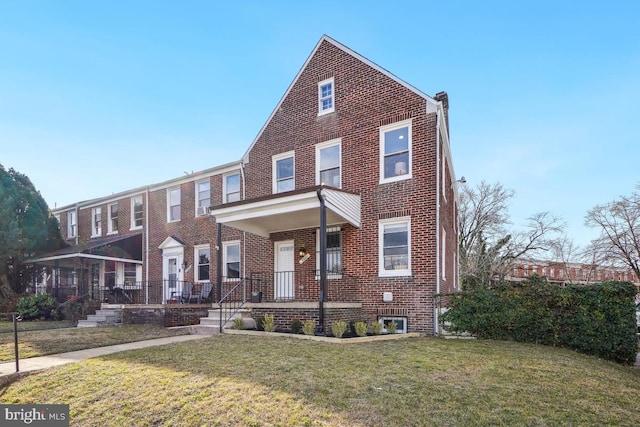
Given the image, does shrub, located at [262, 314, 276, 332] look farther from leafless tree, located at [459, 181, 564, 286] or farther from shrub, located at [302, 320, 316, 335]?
leafless tree, located at [459, 181, 564, 286]

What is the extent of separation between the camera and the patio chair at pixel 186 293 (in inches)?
632

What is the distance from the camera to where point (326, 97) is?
45.6ft

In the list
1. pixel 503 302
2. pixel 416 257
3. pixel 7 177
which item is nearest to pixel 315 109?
pixel 416 257

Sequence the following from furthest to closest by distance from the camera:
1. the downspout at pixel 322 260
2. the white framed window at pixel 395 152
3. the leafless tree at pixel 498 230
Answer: the leafless tree at pixel 498 230 → the white framed window at pixel 395 152 → the downspout at pixel 322 260

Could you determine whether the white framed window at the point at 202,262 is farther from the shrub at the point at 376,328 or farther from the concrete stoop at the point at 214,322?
the shrub at the point at 376,328

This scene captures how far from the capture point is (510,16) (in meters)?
11.2

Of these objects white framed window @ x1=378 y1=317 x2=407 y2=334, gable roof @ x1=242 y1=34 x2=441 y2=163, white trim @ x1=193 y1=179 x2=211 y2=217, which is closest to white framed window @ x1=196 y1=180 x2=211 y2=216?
white trim @ x1=193 y1=179 x2=211 y2=217

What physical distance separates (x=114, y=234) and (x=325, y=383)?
19.0m

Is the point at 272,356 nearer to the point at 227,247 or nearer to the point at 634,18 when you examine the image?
the point at 227,247

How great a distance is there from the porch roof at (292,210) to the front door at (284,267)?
672 millimetres

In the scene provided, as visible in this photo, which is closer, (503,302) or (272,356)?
(272,356)

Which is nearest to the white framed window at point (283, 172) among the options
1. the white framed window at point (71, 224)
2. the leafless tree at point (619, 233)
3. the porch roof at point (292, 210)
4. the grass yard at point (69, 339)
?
the porch roof at point (292, 210)

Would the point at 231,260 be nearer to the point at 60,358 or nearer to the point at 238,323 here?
the point at 238,323

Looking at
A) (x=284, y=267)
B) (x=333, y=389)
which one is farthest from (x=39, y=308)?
(x=333, y=389)
